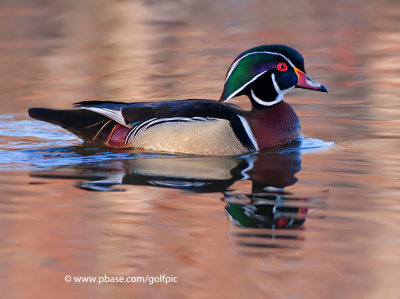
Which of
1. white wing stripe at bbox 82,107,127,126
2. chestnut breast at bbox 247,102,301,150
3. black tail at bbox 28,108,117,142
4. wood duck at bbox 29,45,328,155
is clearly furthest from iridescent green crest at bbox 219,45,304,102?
black tail at bbox 28,108,117,142

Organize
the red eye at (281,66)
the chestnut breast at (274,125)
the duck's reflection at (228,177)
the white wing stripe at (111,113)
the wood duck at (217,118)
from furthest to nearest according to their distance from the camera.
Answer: the red eye at (281,66)
the white wing stripe at (111,113)
the chestnut breast at (274,125)
the wood duck at (217,118)
the duck's reflection at (228,177)

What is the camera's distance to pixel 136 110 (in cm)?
823

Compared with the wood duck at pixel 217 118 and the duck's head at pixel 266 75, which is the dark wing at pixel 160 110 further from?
the duck's head at pixel 266 75

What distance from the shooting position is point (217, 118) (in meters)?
7.97

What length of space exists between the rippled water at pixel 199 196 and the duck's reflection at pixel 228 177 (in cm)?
2

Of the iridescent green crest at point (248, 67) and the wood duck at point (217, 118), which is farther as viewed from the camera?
the iridescent green crest at point (248, 67)

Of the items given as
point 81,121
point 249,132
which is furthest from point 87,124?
point 249,132

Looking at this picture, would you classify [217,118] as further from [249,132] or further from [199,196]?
[199,196]

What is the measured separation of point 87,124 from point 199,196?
7.78 feet

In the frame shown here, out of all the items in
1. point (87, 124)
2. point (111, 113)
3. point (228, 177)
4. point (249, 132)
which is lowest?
point (228, 177)

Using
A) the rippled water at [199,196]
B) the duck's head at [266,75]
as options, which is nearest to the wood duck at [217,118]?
the duck's head at [266,75]

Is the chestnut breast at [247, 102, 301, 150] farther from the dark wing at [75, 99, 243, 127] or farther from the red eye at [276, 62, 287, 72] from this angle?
the red eye at [276, 62, 287, 72]

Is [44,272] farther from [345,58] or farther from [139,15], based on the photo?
[139,15]

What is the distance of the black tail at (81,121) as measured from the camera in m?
8.27
